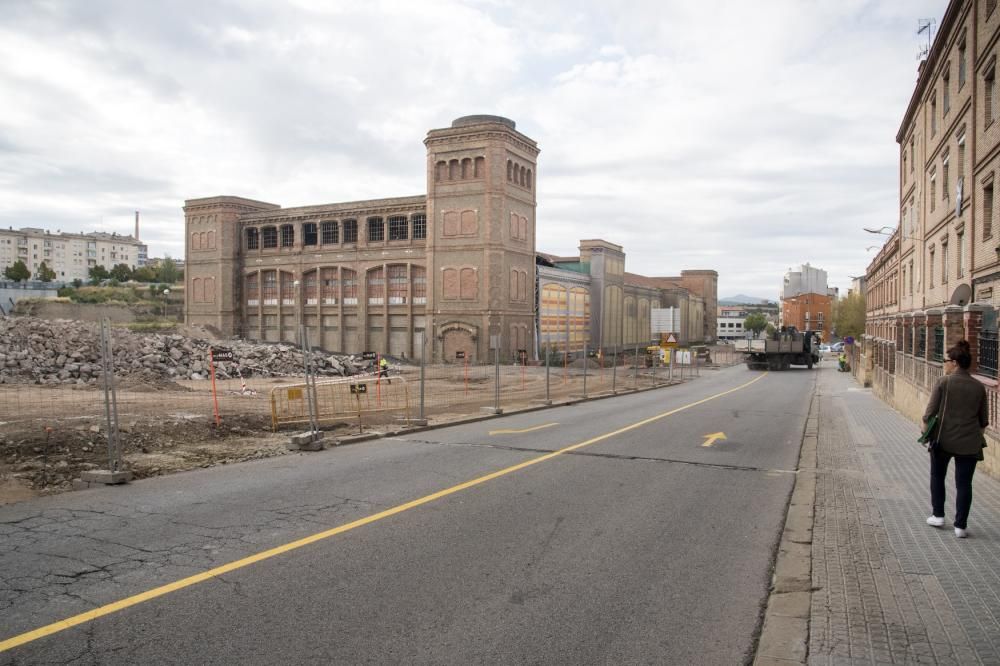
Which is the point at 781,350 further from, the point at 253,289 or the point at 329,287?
the point at 253,289

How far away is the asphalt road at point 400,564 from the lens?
13.6 feet

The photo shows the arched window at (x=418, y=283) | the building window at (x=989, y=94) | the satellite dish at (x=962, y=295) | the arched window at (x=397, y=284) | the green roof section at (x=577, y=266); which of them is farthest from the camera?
the green roof section at (x=577, y=266)

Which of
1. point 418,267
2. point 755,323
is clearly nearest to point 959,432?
point 418,267

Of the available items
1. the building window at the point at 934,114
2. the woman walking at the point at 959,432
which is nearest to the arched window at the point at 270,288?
the building window at the point at 934,114

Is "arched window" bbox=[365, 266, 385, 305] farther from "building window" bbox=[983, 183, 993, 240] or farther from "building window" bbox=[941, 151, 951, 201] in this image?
"building window" bbox=[983, 183, 993, 240]

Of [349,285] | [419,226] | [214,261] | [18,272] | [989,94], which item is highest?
[18,272]

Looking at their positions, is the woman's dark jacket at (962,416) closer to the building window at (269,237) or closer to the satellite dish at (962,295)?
the satellite dish at (962,295)

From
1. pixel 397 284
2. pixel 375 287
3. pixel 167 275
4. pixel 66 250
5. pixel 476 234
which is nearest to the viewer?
pixel 476 234

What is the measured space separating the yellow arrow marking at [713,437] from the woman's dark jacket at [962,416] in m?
6.63

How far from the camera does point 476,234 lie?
48.2m

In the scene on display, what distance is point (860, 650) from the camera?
4.13 metres

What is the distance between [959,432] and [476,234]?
42.9 meters

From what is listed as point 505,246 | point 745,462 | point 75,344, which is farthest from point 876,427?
point 505,246

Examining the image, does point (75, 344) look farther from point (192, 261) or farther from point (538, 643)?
point (192, 261)
